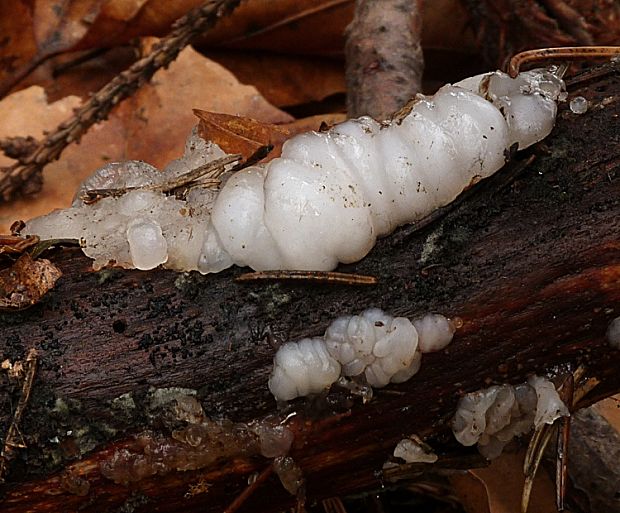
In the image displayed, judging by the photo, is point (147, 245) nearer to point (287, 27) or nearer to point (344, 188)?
point (344, 188)

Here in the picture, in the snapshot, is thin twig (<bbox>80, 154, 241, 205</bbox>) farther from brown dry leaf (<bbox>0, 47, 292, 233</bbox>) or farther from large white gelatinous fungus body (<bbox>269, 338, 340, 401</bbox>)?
brown dry leaf (<bbox>0, 47, 292, 233</bbox>)

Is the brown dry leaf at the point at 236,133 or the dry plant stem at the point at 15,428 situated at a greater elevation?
the brown dry leaf at the point at 236,133

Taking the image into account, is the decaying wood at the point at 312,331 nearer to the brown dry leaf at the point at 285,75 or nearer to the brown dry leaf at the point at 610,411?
the brown dry leaf at the point at 610,411

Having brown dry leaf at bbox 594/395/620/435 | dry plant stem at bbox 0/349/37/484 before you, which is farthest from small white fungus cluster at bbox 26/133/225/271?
brown dry leaf at bbox 594/395/620/435

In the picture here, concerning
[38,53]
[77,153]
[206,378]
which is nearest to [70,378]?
[206,378]

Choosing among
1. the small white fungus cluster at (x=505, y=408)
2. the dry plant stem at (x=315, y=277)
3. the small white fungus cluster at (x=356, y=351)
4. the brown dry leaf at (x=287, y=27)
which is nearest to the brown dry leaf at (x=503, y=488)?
the small white fungus cluster at (x=505, y=408)

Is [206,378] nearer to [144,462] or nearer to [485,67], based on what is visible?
[144,462]
